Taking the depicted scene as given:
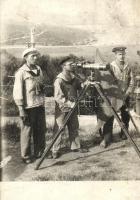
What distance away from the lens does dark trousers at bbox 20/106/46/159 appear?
2.57 meters

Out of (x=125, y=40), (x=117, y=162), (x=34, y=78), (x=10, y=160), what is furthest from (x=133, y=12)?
(x=10, y=160)

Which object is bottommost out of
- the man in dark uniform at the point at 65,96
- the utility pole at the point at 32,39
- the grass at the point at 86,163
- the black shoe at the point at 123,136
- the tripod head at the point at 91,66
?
the grass at the point at 86,163

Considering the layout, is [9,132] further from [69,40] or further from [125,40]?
[125,40]

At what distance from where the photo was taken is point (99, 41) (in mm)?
2625

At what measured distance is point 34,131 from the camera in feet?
8.55

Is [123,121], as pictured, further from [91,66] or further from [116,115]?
[91,66]

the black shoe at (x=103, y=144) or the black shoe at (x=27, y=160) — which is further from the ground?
the black shoe at (x=103, y=144)

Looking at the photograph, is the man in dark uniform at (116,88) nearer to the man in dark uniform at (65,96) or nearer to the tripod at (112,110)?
the tripod at (112,110)

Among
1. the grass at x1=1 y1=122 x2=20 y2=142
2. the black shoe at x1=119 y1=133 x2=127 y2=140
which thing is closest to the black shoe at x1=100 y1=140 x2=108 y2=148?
the black shoe at x1=119 y1=133 x2=127 y2=140

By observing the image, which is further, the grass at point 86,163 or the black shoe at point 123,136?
the black shoe at point 123,136

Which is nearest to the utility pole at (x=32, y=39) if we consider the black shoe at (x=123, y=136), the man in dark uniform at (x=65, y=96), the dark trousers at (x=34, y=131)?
the man in dark uniform at (x=65, y=96)

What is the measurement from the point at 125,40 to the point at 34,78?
0.67 metres

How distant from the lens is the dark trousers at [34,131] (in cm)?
257

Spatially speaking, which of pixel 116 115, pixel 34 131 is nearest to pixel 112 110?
pixel 116 115
